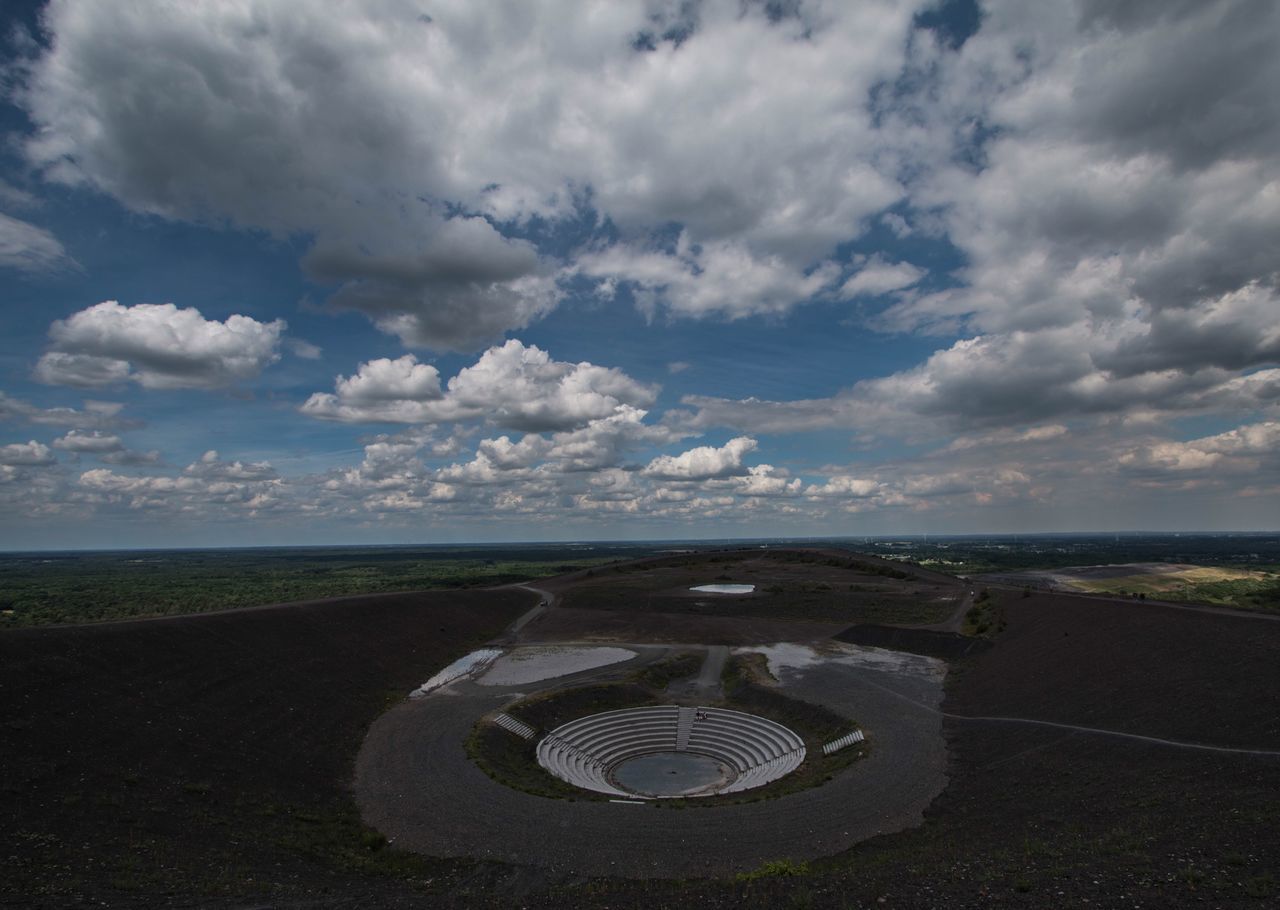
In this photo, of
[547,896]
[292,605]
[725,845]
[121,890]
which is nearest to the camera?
[121,890]

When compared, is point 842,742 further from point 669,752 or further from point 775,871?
point 775,871

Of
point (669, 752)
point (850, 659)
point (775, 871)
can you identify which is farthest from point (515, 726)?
point (850, 659)

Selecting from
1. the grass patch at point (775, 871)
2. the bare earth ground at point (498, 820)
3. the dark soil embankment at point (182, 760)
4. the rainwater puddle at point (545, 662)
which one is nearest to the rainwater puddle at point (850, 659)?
the bare earth ground at point (498, 820)

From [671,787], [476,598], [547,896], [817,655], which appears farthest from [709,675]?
[476,598]

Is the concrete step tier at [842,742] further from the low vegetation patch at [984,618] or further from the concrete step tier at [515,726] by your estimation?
the low vegetation patch at [984,618]

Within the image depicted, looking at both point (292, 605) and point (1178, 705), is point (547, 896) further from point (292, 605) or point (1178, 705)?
point (292, 605)

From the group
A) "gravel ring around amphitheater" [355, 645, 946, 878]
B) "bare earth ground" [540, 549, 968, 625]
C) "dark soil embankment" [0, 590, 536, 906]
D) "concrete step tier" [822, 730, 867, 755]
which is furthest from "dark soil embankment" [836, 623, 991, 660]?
"dark soil embankment" [0, 590, 536, 906]
